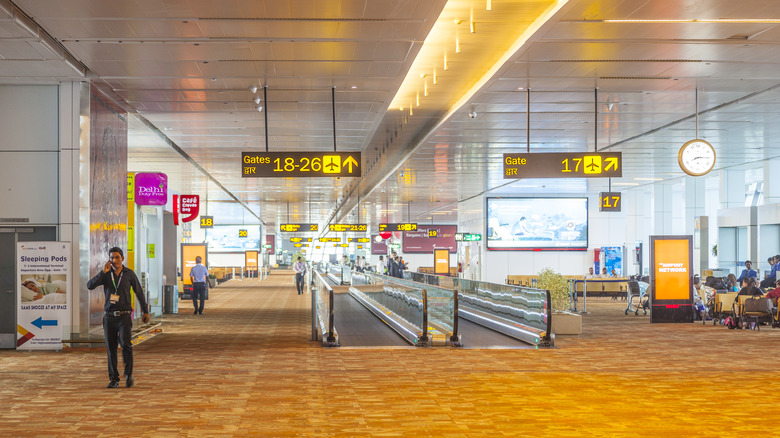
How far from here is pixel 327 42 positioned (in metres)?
10.1

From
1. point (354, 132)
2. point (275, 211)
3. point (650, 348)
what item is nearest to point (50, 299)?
Result: point (354, 132)

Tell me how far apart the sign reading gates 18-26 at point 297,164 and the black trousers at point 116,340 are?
14.4ft

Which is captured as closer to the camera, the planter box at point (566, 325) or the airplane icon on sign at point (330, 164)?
the airplane icon on sign at point (330, 164)

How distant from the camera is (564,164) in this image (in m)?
13.5

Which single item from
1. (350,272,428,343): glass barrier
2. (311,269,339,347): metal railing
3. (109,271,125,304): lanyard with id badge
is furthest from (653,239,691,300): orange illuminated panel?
(109,271,125,304): lanyard with id badge

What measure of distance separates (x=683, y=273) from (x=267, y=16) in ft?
42.9

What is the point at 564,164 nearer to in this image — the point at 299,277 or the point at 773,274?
the point at 773,274

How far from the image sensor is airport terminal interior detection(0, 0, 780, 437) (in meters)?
7.95

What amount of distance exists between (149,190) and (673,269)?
12.4 meters

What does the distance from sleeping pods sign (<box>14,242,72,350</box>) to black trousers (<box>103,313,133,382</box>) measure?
12.2ft

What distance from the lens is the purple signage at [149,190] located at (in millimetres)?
17172

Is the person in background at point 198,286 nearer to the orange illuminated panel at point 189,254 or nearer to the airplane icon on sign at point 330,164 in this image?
the orange illuminated panel at point 189,254

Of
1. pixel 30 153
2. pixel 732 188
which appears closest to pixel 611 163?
pixel 30 153

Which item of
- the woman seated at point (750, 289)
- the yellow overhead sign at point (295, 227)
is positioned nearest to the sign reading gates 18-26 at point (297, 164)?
the woman seated at point (750, 289)
